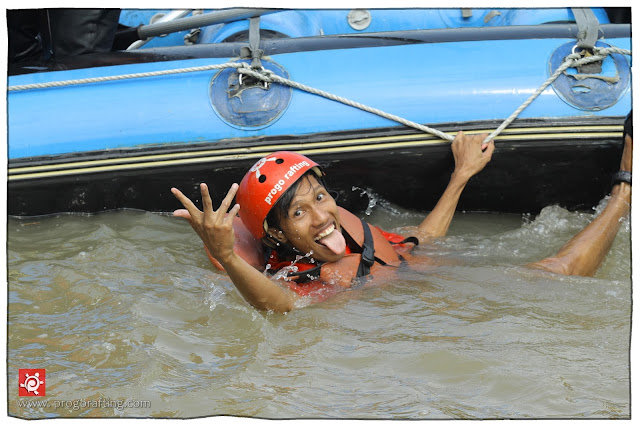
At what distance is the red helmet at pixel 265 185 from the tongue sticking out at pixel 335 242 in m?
0.28

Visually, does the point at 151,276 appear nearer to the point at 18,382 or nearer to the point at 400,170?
the point at 18,382

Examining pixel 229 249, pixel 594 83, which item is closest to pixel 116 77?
pixel 229 249

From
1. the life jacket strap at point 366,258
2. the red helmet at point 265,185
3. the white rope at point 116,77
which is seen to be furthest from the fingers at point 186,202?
the white rope at point 116,77

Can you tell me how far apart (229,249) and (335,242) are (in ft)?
2.93

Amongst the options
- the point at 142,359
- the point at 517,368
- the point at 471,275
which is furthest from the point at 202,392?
the point at 471,275

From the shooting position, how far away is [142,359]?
3.16 meters

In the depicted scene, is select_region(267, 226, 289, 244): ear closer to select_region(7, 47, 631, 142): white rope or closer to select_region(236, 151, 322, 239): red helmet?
select_region(236, 151, 322, 239): red helmet

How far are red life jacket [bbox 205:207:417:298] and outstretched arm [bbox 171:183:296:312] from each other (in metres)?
0.17

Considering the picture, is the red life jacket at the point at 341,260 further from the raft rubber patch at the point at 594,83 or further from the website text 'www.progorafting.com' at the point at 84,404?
the raft rubber patch at the point at 594,83

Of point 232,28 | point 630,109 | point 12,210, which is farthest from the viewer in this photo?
point 232,28

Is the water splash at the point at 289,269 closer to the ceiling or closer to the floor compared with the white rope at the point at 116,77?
closer to the floor

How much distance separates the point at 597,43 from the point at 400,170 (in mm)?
1262

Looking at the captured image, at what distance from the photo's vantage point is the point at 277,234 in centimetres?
377

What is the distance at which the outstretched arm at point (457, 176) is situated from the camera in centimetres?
432
